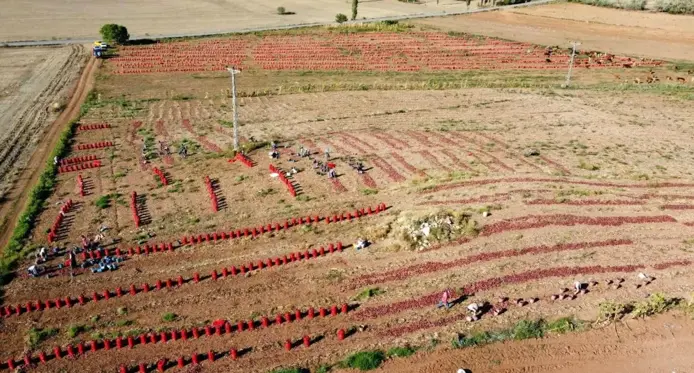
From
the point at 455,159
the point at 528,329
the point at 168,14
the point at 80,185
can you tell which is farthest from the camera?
the point at 168,14

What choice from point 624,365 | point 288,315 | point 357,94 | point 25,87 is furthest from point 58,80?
point 624,365

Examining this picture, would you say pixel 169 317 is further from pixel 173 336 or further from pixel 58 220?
pixel 58 220

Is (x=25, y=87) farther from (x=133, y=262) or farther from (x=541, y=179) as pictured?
(x=541, y=179)

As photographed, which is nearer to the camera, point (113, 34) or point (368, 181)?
point (368, 181)

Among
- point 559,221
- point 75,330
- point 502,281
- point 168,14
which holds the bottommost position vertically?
point 75,330

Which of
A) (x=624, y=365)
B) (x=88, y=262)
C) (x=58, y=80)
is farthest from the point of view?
(x=58, y=80)

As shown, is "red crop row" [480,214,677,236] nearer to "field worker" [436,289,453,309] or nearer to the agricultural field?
the agricultural field

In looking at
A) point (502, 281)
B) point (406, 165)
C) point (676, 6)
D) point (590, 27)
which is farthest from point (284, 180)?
point (676, 6)
